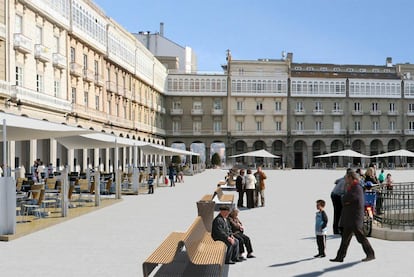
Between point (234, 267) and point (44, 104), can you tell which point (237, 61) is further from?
point (234, 267)

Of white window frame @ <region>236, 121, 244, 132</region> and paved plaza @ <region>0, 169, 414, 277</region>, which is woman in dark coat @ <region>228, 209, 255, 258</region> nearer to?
paved plaza @ <region>0, 169, 414, 277</region>

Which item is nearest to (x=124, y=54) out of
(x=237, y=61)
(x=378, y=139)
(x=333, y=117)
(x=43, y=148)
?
(x=43, y=148)

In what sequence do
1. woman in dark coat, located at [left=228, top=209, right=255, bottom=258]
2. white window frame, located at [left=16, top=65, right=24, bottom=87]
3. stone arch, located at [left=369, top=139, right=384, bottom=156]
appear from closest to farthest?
woman in dark coat, located at [left=228, top=209, right=255, bottom=258], white window frame, located at [left=16, top=65, right=24, bottom=87], stone arch, located at [left=369, top=139, right=384, bottom=156]

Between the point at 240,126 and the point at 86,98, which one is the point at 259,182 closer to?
the point at 86,98

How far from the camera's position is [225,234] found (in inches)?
334

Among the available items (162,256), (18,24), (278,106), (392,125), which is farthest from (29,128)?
(392,125)

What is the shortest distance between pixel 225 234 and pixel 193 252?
129cm

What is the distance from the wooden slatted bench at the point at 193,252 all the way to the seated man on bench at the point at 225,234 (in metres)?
0.12

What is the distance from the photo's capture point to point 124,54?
52.8m

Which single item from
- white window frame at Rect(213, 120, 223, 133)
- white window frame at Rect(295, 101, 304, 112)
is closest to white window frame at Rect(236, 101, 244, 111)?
white window frame at Rect(213, 120, 223, 133)

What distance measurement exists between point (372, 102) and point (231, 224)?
7305 cm

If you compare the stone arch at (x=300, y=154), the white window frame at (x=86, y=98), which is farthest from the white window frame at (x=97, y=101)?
the stone arch at (x=300, y=154)

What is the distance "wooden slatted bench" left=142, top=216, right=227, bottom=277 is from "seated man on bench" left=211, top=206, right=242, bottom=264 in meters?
0.12

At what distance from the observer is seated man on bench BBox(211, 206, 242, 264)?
8.48 metres
